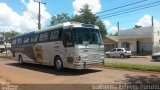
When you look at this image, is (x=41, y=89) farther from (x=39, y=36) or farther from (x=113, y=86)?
(x=39, y=36)

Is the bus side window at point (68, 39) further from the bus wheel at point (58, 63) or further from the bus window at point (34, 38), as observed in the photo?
the bus window at point (34, 38)

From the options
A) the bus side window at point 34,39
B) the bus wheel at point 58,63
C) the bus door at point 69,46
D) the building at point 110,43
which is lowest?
the bus wheel at point 58,63

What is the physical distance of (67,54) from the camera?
1811cm

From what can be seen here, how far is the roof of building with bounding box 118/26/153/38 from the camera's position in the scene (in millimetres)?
→ 49338

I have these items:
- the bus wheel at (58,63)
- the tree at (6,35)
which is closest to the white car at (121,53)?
the bus wheel at (58,63)

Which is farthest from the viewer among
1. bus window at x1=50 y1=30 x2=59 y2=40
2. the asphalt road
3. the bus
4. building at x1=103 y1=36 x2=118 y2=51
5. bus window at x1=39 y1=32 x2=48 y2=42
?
building at x1=103 y1=36 x2=118 y2=51

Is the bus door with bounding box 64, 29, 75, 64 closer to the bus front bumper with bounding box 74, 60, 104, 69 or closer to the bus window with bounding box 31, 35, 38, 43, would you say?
the bus front bumper with bounding box 74, 60, 104, 69

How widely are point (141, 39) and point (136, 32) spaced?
5.69 ft

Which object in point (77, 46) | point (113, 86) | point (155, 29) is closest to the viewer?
point (113, 86)

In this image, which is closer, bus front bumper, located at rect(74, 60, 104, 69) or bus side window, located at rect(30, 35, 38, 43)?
bus front bumper, located at rect(74, 60, 104, 69)

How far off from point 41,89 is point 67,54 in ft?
18.7

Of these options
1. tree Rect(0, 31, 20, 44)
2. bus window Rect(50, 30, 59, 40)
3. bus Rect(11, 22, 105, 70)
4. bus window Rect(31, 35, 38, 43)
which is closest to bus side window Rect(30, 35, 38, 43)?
bus window Rect(31, 35, 38, 43)

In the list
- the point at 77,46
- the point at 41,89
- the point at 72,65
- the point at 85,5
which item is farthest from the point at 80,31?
the point at 85,5

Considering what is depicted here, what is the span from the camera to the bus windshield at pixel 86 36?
57.5ft
